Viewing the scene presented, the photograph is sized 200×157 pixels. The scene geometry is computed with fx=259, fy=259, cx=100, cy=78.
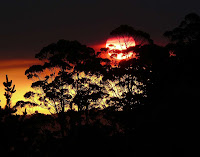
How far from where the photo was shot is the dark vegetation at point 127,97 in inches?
897

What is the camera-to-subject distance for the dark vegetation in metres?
22.8

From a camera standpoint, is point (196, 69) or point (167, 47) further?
point (167, 47)

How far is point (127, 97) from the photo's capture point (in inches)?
1210

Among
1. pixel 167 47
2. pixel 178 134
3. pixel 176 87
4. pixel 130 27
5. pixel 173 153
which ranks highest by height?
pixel 130 27

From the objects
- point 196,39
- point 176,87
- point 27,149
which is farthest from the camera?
point 196,39

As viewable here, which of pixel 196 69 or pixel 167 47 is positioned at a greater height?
pixel 167 47

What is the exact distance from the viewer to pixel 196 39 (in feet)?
104

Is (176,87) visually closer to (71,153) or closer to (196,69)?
(196,69)

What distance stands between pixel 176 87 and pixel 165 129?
5.72m

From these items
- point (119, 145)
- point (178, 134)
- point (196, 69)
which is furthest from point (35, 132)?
point (196, 69)

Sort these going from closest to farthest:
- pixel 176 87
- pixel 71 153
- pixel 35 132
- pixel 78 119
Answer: pixel 35 132 < pixel 71 153 < pixel 176 87 < pixel 78 119

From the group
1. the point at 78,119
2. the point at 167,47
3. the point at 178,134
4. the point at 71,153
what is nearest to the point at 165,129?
the point at 178,134

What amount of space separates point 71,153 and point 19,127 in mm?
13498

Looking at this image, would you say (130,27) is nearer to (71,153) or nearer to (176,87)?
(176,87)
